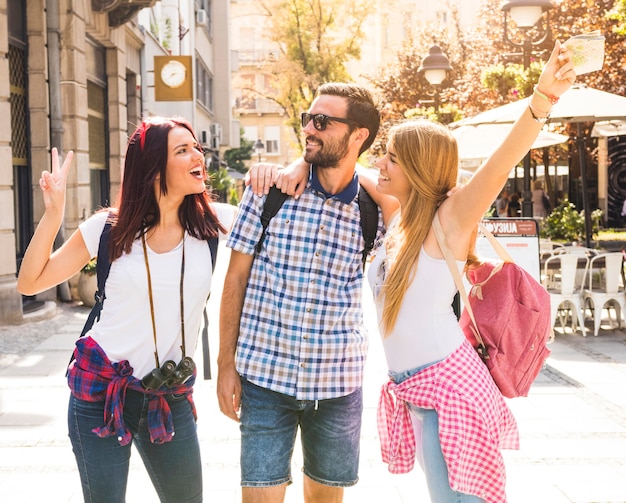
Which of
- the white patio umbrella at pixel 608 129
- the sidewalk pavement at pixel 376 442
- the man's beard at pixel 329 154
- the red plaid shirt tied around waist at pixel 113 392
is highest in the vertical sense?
the white patio umbrella at pixel 608 129

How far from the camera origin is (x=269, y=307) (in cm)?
338

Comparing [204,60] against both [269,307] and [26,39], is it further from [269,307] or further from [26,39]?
[269,307]

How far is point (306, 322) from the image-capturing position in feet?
11.0

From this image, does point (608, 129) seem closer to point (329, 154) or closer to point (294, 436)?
point (329, 154)

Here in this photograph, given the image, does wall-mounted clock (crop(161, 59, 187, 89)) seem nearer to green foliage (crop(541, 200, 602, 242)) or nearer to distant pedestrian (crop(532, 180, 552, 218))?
distant pedestrian (crop(532, 180, 552, 218))

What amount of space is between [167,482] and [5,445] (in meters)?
3.01

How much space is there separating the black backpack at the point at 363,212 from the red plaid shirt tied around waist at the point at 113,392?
71cm

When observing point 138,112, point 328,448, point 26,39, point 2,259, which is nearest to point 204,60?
point 138,112

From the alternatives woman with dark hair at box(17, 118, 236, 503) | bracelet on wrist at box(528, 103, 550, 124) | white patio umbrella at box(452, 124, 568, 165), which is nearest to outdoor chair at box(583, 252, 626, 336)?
white patio umbrella at box(452, 124, 568, 165)

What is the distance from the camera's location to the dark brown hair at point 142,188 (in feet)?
10.3

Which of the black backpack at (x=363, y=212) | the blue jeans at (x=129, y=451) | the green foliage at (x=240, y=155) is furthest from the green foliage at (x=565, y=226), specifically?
the green foliage at (x=240, y=155)

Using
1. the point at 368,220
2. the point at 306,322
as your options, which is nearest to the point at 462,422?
the point at 306,322

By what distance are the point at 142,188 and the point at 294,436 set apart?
112 cm

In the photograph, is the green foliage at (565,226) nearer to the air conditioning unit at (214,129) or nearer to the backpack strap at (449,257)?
the backpack strap at (449,257)
